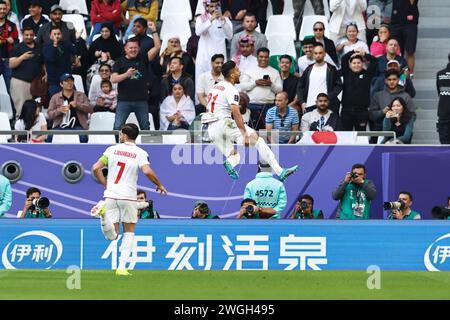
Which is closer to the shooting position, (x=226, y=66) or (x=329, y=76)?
(x=226, y=66)

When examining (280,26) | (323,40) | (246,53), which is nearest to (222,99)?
(246,53)

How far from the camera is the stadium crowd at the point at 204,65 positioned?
2348 cm

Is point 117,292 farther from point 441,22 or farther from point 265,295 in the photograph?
point 441,22

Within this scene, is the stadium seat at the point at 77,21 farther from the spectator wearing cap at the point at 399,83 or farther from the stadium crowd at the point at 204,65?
the spectator wearing cap at the point at 399,83

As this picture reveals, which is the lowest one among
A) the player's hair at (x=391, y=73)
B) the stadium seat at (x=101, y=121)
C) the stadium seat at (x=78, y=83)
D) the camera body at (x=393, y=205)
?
the camera body at (x=393, y=205)

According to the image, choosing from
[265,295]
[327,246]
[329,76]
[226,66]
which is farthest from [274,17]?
[265,295]

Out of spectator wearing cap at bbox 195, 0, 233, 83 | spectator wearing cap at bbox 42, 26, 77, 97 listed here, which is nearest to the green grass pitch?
spectator wearing cap at bbox 42, 26, 77, 97

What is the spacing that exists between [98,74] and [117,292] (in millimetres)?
9528

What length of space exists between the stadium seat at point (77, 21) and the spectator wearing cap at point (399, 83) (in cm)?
538

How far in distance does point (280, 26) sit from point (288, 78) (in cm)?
172

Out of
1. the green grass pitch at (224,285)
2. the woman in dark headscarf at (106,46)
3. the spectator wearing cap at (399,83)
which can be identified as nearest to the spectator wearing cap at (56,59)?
the woman in dark headscarf at (106,46)

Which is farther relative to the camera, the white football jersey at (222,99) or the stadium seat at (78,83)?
the stadium seat at (78,83)
